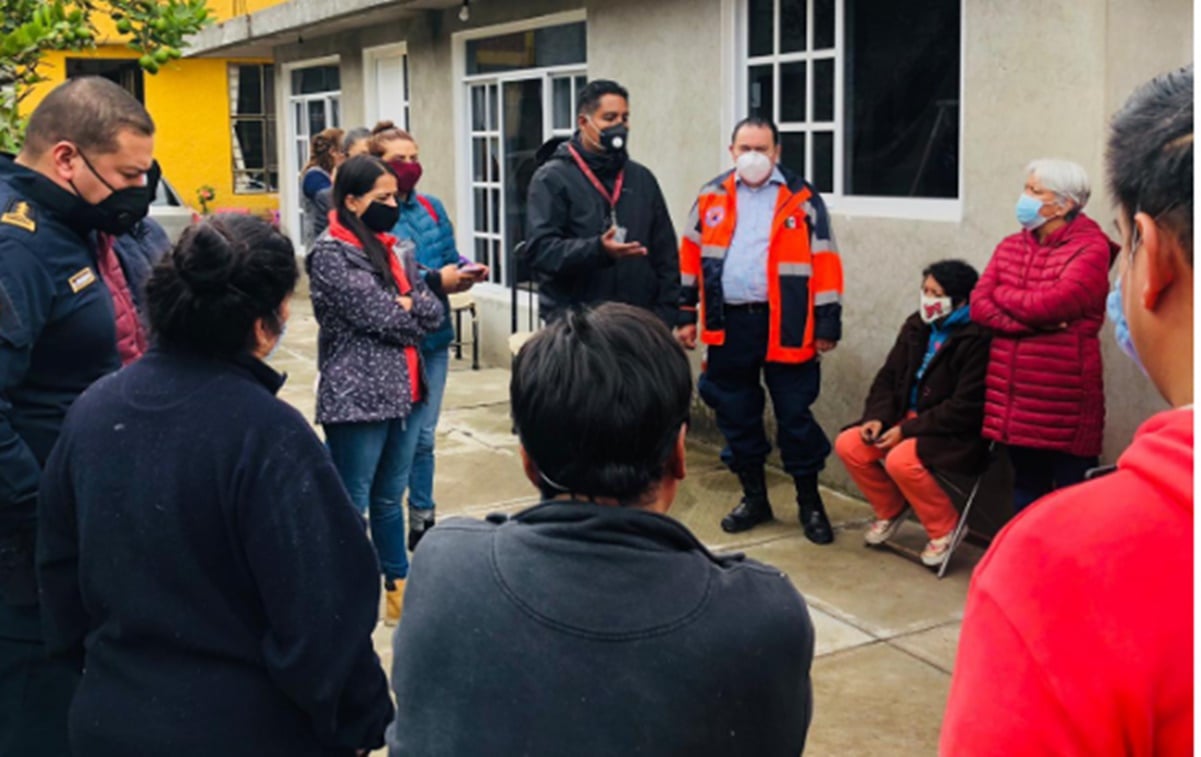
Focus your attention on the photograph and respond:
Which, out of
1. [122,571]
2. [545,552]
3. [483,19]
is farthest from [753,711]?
[483,19]

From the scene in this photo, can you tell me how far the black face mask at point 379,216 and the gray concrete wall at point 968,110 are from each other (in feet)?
8.37

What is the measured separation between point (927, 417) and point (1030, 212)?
962mm

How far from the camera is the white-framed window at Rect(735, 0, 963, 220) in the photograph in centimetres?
643

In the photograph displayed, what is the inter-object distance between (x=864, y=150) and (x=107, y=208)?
4546 millimetres

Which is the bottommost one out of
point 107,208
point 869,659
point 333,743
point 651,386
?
point 869,659

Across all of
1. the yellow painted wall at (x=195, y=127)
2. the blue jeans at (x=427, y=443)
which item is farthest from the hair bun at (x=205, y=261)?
the yellow painted wall at (x=195, y=127)

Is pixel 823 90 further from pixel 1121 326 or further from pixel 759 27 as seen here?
pixel 1121 326

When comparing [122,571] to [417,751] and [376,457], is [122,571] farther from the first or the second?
[376,457]

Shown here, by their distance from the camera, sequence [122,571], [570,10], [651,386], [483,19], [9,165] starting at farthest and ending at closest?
[483,19]
[570,10]
[9,165]
[122,571]
[651,386]

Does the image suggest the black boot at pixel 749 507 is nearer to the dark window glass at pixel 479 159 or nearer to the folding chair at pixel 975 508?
the folding chair at pixel 975 508

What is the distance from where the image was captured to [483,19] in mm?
10797

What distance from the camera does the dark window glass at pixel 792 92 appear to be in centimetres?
731

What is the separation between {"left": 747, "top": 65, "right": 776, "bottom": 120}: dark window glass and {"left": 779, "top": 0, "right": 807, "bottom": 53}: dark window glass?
0.19m

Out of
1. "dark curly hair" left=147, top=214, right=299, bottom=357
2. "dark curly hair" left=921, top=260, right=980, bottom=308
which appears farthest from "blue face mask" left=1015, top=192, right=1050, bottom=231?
"dark curly hair" left=147, top=214, right=299, bottom=357
